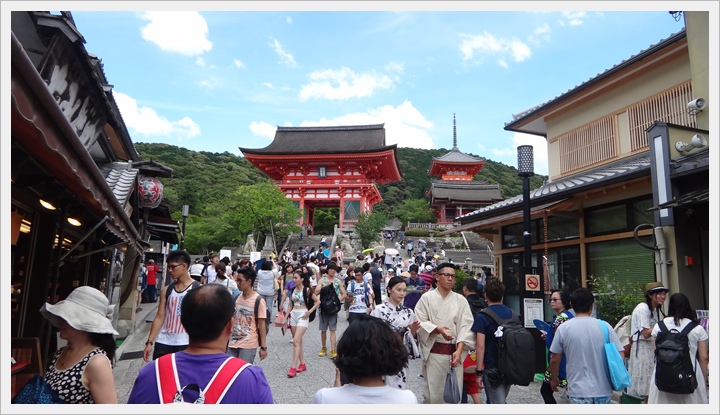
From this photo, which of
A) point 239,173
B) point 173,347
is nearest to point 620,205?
point 173,347

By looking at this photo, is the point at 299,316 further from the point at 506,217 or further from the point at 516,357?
the point at 506,217

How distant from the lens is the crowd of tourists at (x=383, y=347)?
2031 millimetres

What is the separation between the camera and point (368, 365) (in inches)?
85.7

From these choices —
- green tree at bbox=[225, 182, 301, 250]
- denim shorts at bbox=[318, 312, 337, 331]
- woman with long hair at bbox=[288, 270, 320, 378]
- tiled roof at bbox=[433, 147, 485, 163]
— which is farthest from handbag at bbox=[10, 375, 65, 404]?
tiled roof at bbox=[433, 147, 485, 163]

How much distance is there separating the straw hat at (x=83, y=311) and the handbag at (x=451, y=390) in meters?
3.03

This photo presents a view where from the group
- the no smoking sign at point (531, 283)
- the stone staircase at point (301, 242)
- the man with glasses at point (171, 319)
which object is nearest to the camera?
the man with glasses at point (171, 319)

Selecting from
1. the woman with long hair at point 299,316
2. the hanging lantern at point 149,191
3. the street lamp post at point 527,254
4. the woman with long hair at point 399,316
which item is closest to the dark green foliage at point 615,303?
the street lamp post at point 527,254

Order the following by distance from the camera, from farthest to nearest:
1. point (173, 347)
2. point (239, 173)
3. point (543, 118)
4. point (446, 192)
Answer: point (239, 173) < point (446, 192) < point (543, 118) < point (173, 347)

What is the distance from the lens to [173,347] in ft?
15.3

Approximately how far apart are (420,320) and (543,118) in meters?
10.4

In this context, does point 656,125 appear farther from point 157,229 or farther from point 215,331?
point 157,229

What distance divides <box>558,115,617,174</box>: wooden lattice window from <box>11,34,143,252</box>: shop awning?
1091 centimetres

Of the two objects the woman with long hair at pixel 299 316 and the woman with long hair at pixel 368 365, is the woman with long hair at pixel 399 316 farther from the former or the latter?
the woman with long hair at pixel 368 365

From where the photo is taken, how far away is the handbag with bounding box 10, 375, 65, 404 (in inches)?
88.7
